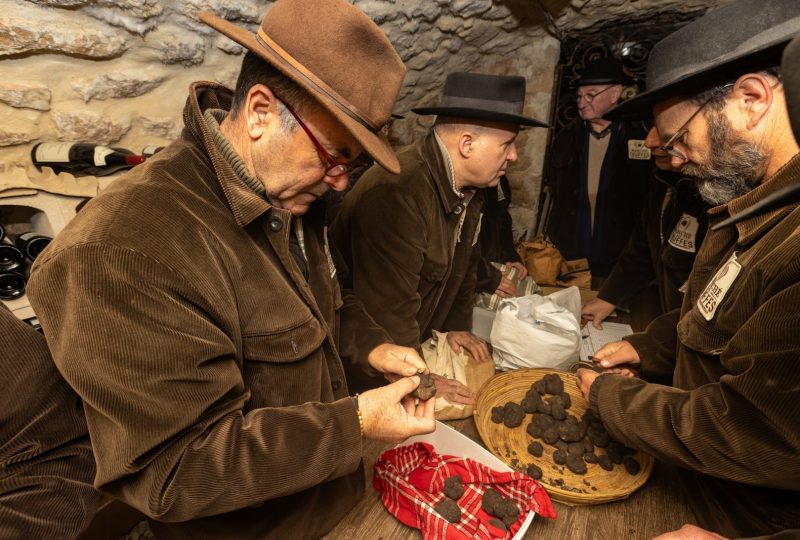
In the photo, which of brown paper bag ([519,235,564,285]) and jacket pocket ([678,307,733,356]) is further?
brown paper bag ([519,235,564,285])

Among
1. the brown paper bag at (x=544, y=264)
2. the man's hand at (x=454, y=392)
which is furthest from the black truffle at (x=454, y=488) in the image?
the brown paper bag at (x=544, y=264)

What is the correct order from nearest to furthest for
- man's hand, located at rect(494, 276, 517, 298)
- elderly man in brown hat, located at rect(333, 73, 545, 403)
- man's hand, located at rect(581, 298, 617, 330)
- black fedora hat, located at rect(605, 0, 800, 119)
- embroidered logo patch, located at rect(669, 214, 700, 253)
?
1. black fedora hat, located at rect(605, 0, 800, 119)
2. elderly man in brown hat, located at rect(333, 73, 545, 403)
3. embroidered logo patch, located at rect(669, 214, 700, 253)
4. man's hand, located at rect(581, 298, 617, 330)
5. man's hand, located at rect(494, 276, 517, 298)

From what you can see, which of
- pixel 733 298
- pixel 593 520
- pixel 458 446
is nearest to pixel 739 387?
pixel 733 298

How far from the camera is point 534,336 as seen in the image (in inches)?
86.4

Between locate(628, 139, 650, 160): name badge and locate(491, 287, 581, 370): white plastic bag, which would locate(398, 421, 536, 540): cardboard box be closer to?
locate(491, 287, 581, 370): white plastic bag

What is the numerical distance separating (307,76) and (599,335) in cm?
243

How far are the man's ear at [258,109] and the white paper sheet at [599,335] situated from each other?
2.18 metres

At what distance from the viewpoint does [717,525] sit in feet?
4.36

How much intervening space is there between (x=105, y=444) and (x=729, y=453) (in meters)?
1.49

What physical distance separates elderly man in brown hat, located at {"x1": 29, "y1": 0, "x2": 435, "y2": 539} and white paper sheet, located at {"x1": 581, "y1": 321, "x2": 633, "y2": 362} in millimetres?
1635

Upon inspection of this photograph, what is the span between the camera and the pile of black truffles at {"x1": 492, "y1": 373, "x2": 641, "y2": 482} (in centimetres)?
165

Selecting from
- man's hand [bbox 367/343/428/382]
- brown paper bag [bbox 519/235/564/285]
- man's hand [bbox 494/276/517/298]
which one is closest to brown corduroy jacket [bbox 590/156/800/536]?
man's hand [bbox 367/343/428/382]

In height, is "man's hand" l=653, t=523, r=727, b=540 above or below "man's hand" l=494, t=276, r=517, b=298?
above

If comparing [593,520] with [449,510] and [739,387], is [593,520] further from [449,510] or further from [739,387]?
[739,387]
